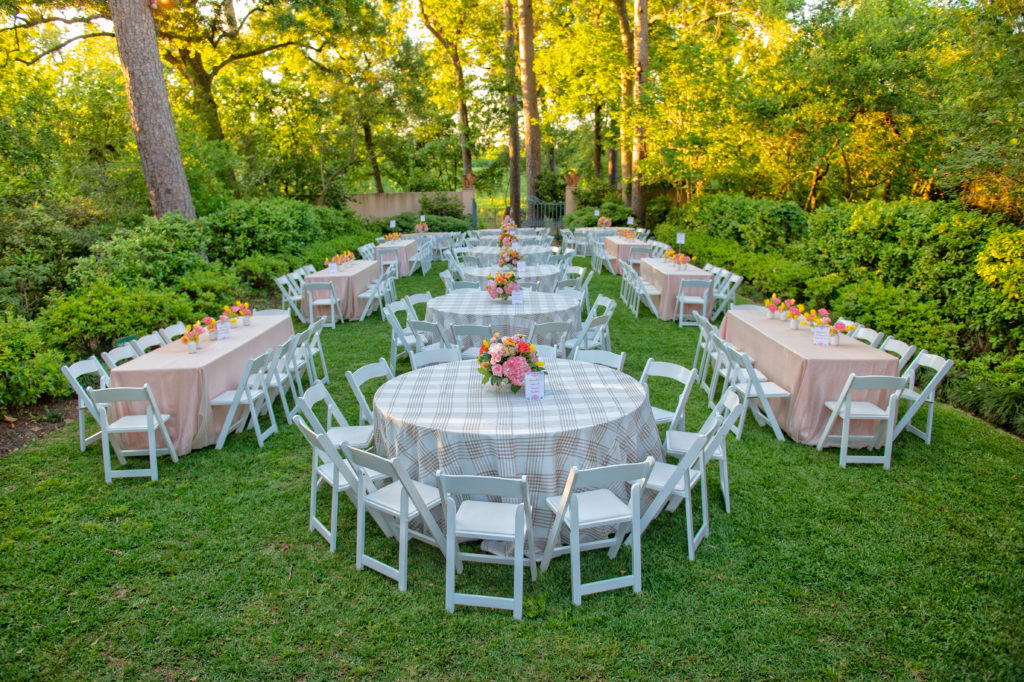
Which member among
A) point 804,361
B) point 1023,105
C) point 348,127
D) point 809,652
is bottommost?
point 809,652

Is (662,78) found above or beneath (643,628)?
above

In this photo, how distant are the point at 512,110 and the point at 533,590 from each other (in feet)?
69.7

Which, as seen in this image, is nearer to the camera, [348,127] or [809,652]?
[809,652]

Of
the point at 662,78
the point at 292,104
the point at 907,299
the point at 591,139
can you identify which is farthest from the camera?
the point at 591,139

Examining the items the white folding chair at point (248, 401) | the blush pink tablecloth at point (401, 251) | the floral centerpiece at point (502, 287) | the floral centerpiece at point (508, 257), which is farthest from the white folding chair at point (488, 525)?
the blush pink tablecloth at point (401, 251)

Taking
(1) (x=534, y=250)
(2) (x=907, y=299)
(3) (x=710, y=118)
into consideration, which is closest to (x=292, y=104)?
(1) (x=534, y=250)

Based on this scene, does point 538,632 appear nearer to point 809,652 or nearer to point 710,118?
point 809,652

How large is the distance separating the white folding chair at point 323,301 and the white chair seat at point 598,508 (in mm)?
6995

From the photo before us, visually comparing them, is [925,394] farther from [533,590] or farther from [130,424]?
[130,424]

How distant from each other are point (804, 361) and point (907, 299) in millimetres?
3151

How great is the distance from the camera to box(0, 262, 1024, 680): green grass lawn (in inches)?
111

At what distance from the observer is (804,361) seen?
510 centimetres

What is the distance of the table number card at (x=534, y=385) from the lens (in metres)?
3.91

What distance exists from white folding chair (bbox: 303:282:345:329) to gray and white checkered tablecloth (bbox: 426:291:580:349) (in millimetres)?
2750
